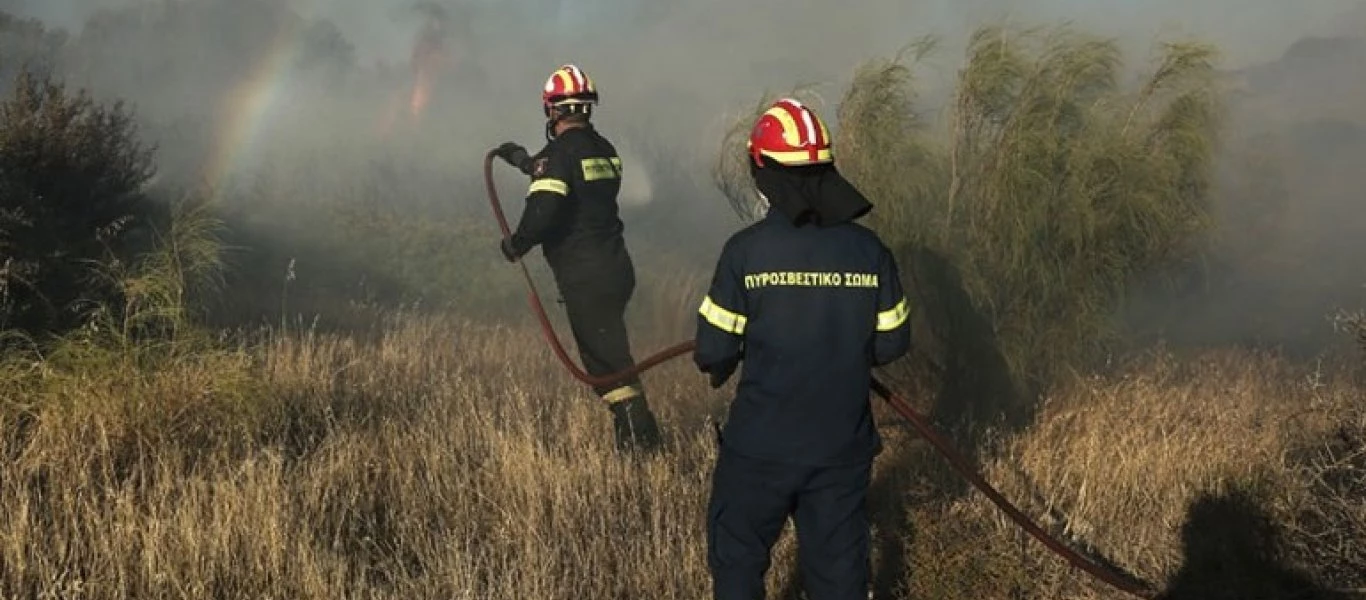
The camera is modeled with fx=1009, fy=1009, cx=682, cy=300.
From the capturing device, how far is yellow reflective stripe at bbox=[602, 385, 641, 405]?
5.45m

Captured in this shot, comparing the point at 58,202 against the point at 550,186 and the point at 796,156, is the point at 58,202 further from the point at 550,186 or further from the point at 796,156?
the point at 796,156

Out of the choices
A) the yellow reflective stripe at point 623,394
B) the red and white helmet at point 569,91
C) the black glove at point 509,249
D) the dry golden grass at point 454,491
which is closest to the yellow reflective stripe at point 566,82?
the red and white helmet at point 569,91

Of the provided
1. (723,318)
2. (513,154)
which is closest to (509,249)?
(513,154)

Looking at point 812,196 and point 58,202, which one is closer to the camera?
point 812,196

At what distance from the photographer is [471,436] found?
206 inches

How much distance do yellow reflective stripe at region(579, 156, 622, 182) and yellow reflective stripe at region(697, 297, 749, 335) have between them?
2783mm

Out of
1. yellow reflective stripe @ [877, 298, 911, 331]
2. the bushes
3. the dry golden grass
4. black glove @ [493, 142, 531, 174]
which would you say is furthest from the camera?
black glove @ [493, 142, 531, 174]

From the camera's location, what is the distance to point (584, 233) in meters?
5.75

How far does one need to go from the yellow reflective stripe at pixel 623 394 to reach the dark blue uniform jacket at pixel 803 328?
2408mm

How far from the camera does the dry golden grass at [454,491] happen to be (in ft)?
11.8

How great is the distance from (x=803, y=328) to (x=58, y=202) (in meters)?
5.61

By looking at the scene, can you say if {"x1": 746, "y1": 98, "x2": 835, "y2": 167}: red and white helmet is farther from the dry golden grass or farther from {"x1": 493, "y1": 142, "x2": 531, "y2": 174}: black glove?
{"x1": 493, "y1": 142, "x2": 531, "y2": 174}: black glove

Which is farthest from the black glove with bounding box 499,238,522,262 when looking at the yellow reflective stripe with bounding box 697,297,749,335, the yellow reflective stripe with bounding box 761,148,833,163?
the yellow reflective stripe with bounding box 761,148,833,163

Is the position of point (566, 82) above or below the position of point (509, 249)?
above
